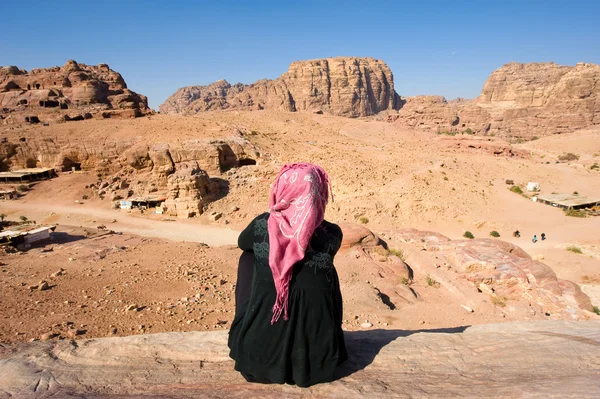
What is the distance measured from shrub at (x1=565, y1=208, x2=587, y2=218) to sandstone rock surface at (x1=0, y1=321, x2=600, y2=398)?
2159 centimetres

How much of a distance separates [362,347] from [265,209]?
56.6 feet

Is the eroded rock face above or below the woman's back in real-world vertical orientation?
below

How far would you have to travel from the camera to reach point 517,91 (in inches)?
2552

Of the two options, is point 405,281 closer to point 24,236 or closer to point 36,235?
point 36,235

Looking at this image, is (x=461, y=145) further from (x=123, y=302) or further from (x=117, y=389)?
(x=117, y=389)

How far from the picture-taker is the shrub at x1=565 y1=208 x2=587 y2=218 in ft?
65.7

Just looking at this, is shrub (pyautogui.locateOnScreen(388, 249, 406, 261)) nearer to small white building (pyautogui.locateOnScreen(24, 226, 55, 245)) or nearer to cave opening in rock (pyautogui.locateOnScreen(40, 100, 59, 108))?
small white building (pyautogui.locateOnScreen(24, 226, 55, 245))

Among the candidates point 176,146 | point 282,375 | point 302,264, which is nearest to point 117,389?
point 282,375

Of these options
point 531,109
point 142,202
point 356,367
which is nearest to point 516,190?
point 142,202

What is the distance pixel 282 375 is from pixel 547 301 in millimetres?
10426

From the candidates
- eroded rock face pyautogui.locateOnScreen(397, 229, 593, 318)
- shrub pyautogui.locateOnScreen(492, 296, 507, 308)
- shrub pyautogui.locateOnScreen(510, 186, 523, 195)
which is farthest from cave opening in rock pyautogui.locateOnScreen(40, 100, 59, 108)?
shrub pyautogui.locateOnScreen(510, 186, 523, 195)

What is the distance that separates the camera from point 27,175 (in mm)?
24672

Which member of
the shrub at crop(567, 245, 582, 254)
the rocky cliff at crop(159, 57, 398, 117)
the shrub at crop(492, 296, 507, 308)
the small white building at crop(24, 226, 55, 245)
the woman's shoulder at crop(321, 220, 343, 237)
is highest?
the rocky cliff at crop(159, 57, 398, 117)

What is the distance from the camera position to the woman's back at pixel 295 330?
2.18 metres
